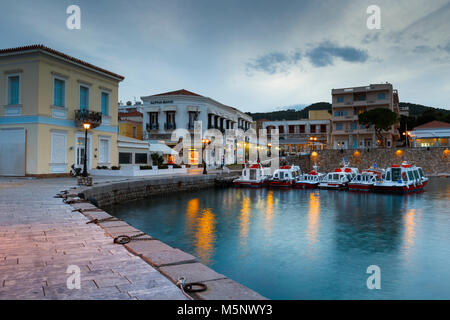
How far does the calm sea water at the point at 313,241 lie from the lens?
Result: 806 cm

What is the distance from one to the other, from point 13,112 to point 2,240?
19035mm

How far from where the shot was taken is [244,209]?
2039cm

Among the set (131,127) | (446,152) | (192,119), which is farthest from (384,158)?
(131,127)

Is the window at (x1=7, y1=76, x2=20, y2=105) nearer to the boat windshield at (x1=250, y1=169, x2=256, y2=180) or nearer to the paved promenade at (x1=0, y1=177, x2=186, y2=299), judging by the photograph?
the paved promenade at (x1=0, y1=177, x2=186, y2=299)

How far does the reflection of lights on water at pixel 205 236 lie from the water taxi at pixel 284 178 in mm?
15413

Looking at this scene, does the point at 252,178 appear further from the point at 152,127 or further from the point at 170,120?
the point at 152,127

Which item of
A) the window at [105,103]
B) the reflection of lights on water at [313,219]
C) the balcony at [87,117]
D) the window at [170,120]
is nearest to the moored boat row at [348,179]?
the reflection of lights on water at [313,219]

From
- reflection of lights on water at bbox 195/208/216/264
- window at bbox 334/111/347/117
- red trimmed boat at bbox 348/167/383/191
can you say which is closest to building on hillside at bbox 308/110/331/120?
window at bbox 334/111/347/117

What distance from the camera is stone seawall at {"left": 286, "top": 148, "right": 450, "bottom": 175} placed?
46.3 meters

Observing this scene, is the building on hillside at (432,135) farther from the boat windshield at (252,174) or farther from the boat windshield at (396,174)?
the boat windshield at (252,174)

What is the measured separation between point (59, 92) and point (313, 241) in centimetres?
1986

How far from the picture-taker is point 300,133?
2788 inches

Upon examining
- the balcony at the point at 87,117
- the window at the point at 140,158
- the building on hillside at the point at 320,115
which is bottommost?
the window at the point at 140,158

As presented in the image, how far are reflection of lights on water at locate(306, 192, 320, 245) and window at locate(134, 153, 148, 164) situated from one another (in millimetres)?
17039
